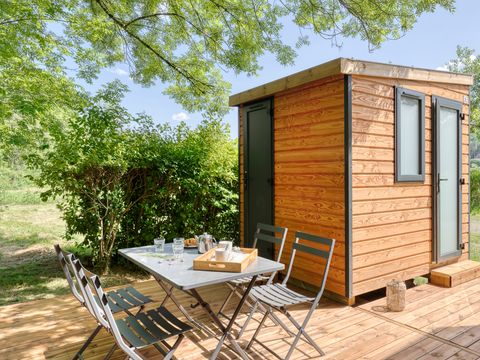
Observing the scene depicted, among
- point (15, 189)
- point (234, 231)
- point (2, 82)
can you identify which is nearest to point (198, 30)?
point (2, 82)

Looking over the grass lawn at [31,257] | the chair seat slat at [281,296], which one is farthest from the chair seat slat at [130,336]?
the grass lawn at [31,257]

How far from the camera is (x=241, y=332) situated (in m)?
2.87

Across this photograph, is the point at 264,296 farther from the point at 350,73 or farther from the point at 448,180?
the point at 448,180

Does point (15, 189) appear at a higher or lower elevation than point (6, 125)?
lower

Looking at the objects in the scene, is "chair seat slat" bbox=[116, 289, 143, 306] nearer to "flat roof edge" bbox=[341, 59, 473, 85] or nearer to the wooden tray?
the wooden tray

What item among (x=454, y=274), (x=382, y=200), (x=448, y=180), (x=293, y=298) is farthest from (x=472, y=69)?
(x=293, y=298)

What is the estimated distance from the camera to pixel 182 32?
7.47 meters

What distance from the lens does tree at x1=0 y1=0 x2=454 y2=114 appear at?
539 cm

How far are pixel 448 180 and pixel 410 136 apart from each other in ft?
3.80

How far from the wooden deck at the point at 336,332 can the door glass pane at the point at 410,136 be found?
1638mm

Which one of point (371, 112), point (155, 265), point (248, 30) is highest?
point (248, 30)

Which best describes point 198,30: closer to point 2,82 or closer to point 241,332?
point 2,82

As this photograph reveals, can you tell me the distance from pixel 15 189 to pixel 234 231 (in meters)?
9.36

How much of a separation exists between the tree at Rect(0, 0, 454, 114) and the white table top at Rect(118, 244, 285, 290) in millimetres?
4514
